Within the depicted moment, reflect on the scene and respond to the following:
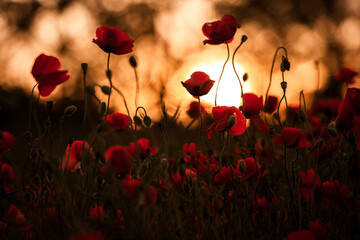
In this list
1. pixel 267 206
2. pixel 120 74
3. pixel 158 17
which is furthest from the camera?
pixel 158 17

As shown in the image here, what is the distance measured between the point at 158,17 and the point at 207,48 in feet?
5.84

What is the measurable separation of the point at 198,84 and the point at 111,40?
419 mm

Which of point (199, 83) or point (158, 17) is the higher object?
point (158, 17)

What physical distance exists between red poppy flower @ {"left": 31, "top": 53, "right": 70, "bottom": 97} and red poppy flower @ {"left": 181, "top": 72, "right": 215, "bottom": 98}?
1.69 ft

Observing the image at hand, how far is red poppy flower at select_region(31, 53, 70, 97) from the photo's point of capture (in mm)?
1524

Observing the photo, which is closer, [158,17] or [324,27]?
[158,17]

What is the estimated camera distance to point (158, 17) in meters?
10.5

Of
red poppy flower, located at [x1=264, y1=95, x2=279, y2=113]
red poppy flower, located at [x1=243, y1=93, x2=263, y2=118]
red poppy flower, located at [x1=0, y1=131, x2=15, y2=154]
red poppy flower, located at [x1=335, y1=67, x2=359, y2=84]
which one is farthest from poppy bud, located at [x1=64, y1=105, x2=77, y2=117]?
red poppy flower, located at [x1=335, y1=67, x2=359, y2=84]

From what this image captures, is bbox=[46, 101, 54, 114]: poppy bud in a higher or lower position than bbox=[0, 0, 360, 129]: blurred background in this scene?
lower

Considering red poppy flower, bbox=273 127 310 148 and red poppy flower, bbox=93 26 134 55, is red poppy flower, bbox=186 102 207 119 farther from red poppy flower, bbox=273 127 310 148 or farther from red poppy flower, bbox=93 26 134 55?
red poppy flower, bbox=273 127 310 148

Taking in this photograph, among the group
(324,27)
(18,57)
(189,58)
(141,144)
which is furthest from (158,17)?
(141,144)

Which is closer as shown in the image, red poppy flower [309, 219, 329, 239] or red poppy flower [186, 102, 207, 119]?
red poppy flower [309, 219, 329, 239]

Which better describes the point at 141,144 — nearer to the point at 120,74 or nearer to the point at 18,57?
the point at 120,74

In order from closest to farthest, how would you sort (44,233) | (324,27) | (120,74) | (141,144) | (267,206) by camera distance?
(44,233), (267,206), (141,144), (120,74), (324,27)
